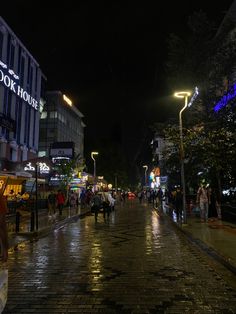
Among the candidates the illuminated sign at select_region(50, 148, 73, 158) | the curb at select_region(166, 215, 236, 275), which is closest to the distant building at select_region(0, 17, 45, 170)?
the illuminated sign at select_region(50, 148, 73, 158)

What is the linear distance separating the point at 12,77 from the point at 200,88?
21.6 meters

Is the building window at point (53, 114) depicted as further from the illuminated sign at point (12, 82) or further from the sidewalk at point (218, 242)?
the sidewalk at point (218, 242)

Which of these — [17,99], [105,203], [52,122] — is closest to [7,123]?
[17,99]

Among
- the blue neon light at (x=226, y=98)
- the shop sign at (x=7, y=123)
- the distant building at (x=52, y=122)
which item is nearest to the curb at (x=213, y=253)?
the blue neon light at (x=226, y=98)

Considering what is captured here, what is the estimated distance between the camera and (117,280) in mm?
7520

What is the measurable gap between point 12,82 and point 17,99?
8.91ft

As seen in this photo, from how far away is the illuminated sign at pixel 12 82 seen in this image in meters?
35.8

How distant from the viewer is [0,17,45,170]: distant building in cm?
3647

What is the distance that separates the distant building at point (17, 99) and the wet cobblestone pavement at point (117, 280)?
76.2ft

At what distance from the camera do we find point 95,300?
613 centimetres

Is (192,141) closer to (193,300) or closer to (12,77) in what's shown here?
(193,300)

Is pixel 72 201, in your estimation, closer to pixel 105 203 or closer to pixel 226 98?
pixel 105 203

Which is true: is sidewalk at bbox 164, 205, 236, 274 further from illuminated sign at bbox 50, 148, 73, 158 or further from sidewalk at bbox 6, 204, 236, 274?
illuminated sign at bbox 50, 148, 73, 158

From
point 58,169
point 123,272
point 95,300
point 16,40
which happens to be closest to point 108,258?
point 123,272
